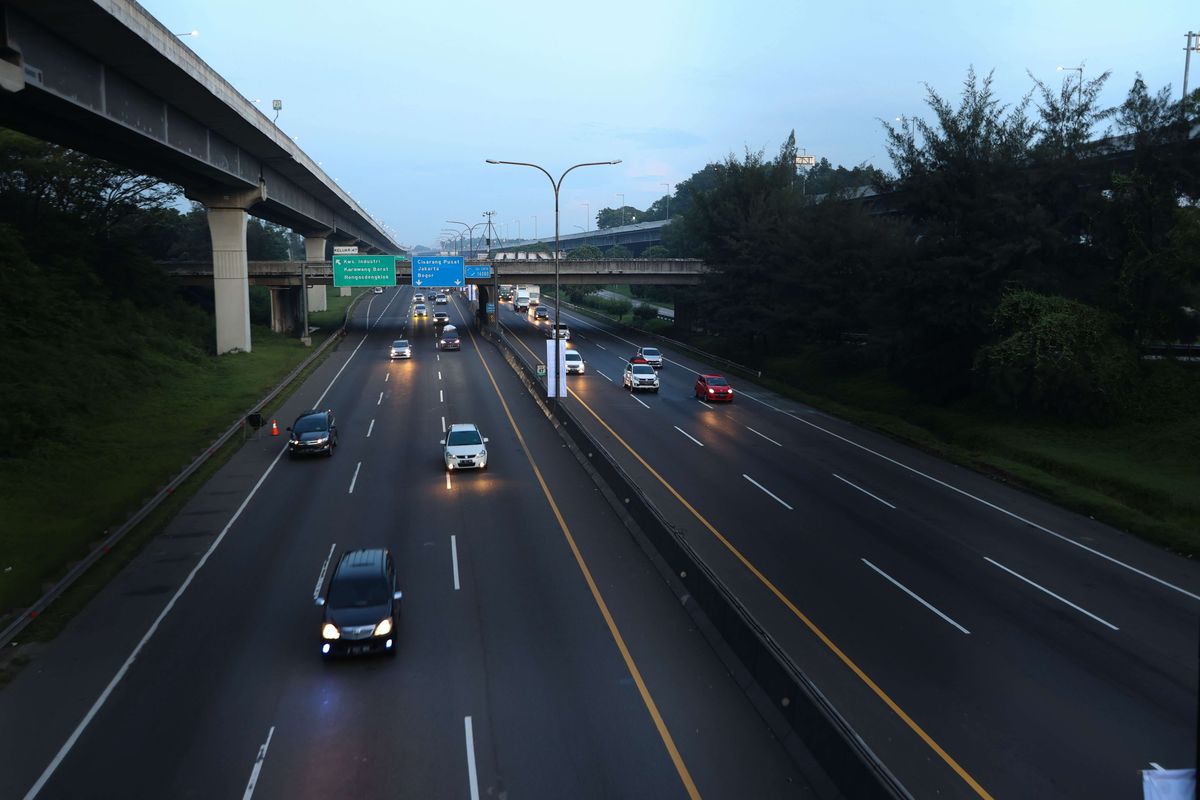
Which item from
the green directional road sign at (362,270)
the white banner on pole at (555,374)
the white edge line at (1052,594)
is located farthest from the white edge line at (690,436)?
the green directional road sign at (362,270)

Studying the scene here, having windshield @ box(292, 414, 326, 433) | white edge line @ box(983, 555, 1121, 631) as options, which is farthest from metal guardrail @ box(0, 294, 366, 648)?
white edge line @ box(983, 555, 1121, 631)

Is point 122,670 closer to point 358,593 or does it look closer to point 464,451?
point 358,593

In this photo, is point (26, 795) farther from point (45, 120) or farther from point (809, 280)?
point (809, 280)

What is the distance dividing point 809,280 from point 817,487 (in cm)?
2675

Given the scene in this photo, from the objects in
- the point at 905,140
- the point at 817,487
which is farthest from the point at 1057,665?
the point at 905,140

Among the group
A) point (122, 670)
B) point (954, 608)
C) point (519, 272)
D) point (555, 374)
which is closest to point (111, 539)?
point (122, 670)

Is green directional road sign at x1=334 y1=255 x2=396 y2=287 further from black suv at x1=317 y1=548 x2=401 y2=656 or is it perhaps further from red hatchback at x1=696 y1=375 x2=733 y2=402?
black suv at x1=317 y1=548 x2=401 y2=656

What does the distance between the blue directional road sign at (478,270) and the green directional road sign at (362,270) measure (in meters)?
6.96

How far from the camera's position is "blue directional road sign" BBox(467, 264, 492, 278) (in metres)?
72.6

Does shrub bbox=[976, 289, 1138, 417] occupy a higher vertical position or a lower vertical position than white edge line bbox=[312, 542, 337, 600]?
higher

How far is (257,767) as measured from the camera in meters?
11.5

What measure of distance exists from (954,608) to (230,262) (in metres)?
50.3

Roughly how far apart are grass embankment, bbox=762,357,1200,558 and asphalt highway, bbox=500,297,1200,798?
3.30 feet

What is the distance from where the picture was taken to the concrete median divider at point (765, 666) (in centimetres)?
1023
